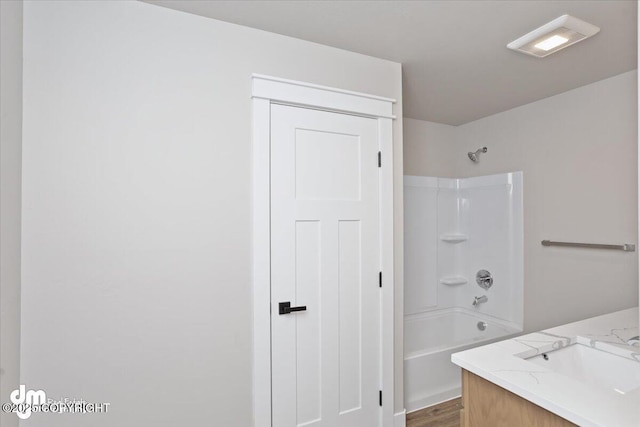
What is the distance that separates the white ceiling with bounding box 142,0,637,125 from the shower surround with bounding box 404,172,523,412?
1.00 meters

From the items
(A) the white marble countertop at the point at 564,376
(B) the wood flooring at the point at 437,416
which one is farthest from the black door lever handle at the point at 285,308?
(B) the wood flooring at the point at 437,416

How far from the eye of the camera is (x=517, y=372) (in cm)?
121

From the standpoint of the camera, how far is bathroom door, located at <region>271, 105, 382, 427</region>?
76.3 inches

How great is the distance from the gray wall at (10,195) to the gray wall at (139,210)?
50 mm

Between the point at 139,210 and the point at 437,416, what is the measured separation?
2.49 meters

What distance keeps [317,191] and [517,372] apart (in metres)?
1.30

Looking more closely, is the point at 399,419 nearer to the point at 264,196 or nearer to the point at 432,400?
the point at 432,400

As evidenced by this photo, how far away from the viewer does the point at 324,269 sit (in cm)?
206

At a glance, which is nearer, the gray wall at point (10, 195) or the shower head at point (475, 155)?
the gray wall at point (10, 195)

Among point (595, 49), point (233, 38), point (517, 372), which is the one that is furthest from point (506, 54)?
point (517, 372)

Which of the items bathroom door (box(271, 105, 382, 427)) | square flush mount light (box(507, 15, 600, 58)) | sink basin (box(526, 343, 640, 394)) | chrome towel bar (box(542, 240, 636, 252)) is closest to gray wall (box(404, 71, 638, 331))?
chrome towel bar (box(542, 240, 636, 252))

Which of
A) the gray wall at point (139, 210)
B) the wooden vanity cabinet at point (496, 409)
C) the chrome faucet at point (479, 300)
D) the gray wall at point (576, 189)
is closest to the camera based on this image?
the wooden vanity cabinet at point (496, 409)

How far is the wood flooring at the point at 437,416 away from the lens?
97.0 inches

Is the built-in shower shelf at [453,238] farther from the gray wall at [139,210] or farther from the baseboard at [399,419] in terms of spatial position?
the gray wall at [139,210]
